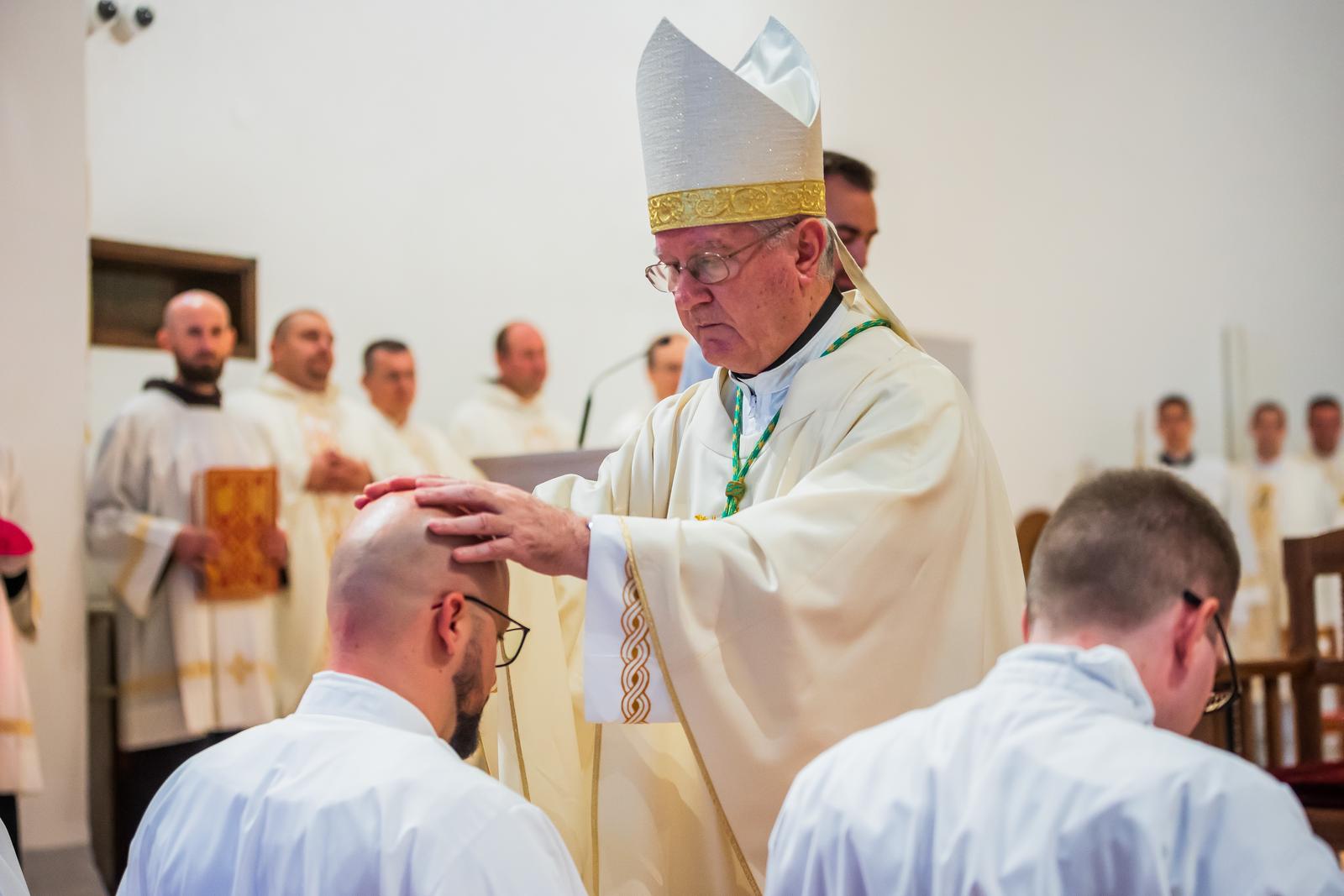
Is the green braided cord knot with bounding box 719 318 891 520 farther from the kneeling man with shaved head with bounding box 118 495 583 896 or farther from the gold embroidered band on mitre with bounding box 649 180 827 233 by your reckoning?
the kneeling man with shaved head with bounding box 118 495 583 896

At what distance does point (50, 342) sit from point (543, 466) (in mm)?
3187

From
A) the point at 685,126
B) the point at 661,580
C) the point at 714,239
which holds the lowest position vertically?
the point at 661,580

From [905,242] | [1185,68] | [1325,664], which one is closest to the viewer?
[1325,664]

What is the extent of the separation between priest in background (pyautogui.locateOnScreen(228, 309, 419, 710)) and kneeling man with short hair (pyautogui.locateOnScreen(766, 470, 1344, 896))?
5651 mm

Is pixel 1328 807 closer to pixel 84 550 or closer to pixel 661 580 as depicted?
pixel 661 580

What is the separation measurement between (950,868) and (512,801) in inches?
20.8

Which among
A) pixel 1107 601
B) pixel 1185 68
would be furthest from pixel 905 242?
pixel 1107 601

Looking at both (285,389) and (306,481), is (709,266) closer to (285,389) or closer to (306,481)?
(306,481)

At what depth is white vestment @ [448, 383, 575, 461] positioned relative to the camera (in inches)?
346

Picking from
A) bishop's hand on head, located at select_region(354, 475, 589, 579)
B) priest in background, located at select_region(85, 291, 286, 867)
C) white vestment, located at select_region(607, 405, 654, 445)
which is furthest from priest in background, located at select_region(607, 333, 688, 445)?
bishop's hand on head, located at select_region(354, 475, 589, 579)

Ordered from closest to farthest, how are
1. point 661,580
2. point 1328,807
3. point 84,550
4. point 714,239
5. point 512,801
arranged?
point 512,801 → point 661,580 → point 714,239 → point 1328,807 → point 84,550

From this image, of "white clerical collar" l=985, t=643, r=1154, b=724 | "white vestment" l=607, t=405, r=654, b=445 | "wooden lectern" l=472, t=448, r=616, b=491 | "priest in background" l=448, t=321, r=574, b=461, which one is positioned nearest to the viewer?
"white clerical collar" l=985, t=643, r=1154, b=724

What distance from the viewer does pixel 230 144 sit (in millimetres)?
8227

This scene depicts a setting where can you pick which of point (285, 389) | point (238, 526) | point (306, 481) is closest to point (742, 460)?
point (238, 526)
